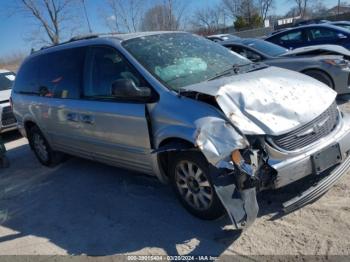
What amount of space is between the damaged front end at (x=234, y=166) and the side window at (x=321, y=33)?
29.7ft

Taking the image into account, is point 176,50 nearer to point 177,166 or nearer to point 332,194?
point 177,166

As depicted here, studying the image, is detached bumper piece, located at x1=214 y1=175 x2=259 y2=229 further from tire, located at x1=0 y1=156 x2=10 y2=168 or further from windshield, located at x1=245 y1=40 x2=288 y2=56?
windshield, located at x1=245 y1=40 x2=288 y2=56

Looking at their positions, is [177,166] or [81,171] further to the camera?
[81,171]

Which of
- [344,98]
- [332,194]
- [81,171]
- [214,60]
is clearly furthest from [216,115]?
[344,98]

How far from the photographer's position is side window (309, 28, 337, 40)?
10844mm

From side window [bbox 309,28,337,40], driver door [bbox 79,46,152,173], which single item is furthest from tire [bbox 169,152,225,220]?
side window [bbox 309,28,337,40]

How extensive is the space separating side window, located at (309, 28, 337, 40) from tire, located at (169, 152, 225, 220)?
353 inches

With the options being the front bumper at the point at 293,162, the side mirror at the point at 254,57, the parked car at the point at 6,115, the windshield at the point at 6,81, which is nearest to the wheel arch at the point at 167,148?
the front bumper at the point at 293,162

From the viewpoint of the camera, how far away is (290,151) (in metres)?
3.19

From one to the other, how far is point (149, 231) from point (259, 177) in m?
1.24

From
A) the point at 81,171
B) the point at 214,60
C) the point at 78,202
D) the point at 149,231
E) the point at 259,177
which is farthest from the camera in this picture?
the point at 81,171

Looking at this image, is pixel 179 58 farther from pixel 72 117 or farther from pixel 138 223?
pixel 138 223

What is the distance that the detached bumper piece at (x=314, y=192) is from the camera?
3.18 meters

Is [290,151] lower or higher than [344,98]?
higher
